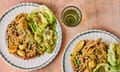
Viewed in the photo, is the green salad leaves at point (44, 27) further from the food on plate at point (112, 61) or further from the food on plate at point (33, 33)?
the food on plate at point (112, 61)

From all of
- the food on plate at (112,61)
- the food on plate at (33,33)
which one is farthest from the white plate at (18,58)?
the food on plate at (112,61)

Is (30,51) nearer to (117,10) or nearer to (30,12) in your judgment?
(30,12)

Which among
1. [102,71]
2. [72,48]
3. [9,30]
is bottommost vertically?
[102,71]

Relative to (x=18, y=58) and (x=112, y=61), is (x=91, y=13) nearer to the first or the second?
(x=112, y=61)

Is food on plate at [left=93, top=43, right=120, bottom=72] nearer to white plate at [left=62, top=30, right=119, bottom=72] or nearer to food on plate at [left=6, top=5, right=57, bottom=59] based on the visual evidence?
white plate at [left=62, top=30, right=119, bottom=72]

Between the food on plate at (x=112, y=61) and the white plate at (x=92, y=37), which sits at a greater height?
the white plate at (x=92, y=37)

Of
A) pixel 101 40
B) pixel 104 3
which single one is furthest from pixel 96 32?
pixel 104 3
